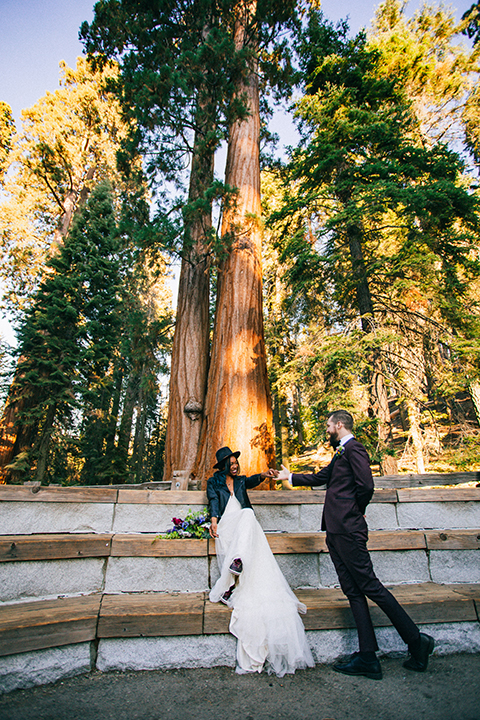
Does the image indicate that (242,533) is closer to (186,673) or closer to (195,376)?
(186,673)

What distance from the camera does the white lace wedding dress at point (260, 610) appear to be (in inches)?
102

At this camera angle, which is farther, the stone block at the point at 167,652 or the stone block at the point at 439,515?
the stone block at the point at 439,515

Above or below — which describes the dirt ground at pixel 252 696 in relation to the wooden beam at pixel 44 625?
below

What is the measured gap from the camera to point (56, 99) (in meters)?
14.6

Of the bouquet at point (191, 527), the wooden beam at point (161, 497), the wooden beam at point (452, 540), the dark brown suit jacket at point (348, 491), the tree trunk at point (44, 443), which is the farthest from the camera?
the tree trunk at point (44, 443)

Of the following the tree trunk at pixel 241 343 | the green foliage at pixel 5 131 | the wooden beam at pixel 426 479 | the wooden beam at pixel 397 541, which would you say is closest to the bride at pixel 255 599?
the wooden beam at pixel 397 541

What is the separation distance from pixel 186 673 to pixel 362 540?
1.65m

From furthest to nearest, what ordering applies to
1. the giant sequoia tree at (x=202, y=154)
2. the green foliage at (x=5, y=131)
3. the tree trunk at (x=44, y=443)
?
1. the green foliage at (x=5, y=131)
2. the tree trunk at (x=44, y=443)
3. the giant sequoia tree at (x=202, y=154)

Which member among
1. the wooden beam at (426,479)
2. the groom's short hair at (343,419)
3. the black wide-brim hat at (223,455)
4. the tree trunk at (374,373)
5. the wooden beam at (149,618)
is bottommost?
the wooden beam at (149,618)

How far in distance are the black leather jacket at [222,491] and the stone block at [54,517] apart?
3.66 feet

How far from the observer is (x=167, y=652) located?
8.97 feet

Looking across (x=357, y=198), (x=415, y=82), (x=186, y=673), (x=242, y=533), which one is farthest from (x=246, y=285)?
(x=415, y=82)

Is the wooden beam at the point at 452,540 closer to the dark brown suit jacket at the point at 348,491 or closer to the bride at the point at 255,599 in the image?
the dark brown suit jacket at the point at 348,491

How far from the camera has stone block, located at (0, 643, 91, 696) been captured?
94.8 inches
